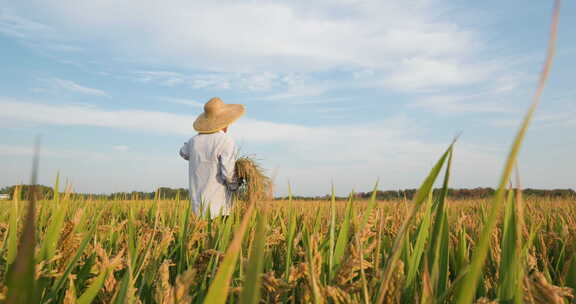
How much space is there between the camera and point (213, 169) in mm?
5645

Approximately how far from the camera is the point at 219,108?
6750 millimetres

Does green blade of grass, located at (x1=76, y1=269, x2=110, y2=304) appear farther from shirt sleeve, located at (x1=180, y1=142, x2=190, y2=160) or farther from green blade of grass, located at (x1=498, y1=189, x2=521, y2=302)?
shirt sleeve, located at (x1=180, y1=142, x2=190, y2=160)

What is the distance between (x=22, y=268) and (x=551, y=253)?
2.40 metres

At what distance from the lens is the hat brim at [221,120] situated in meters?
6.02

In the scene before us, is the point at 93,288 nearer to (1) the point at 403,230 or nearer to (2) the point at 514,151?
(1) the point at 403,230

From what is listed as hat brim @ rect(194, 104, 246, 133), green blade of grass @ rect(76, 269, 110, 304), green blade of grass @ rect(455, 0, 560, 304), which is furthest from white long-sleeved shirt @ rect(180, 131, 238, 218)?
green blade of grass @ rect(455, 0, 560, 304)

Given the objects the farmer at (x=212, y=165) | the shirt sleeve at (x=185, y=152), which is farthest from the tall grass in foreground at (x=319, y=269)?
the shirt sleeve at (x=185, y=152)

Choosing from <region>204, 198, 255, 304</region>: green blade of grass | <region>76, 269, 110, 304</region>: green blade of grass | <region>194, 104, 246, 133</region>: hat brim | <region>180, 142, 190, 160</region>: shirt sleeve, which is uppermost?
<region>194, 104, 246, 133</region>: hat brim

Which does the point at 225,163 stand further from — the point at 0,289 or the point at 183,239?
the point at 0,289

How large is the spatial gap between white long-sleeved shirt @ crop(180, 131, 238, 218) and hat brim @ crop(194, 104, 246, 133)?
18cm

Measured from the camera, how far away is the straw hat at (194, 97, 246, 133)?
6051mm

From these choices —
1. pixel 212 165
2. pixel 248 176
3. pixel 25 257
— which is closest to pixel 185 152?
pixel 212 165

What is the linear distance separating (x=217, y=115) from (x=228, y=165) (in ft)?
4.81

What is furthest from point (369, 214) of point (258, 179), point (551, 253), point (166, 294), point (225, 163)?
point (225, 163)
